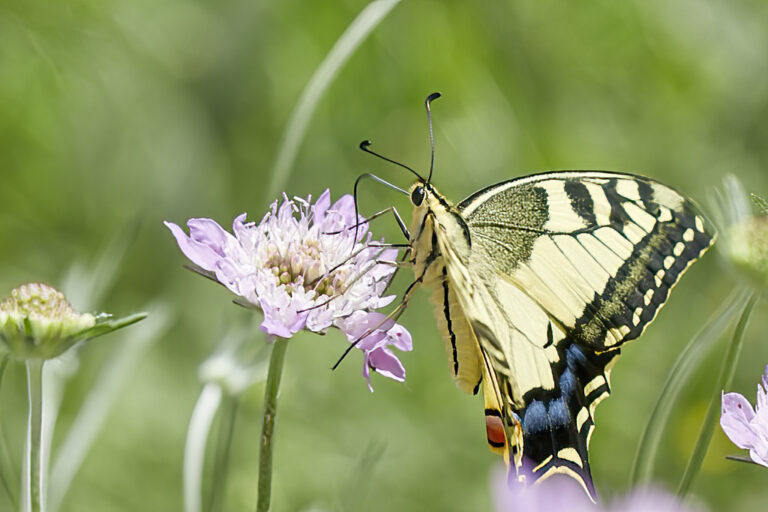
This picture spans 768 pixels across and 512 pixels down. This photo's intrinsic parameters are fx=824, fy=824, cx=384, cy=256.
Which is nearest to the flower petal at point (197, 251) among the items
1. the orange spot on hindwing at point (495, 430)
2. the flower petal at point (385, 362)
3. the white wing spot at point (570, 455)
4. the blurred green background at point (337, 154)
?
the flower petal at point (385, 362)

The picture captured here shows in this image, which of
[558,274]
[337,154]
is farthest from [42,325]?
[337,154]

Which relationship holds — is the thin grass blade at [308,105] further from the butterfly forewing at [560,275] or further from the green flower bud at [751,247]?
the green flower bud at [751,247]

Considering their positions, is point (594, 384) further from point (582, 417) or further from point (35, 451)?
point (35, 451)

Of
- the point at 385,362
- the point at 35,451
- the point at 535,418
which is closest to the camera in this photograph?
the point at 35,451

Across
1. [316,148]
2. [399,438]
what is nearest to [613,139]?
[316,148]

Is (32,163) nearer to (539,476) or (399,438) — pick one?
(399,438)

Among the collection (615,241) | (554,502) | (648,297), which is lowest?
(554,502)
